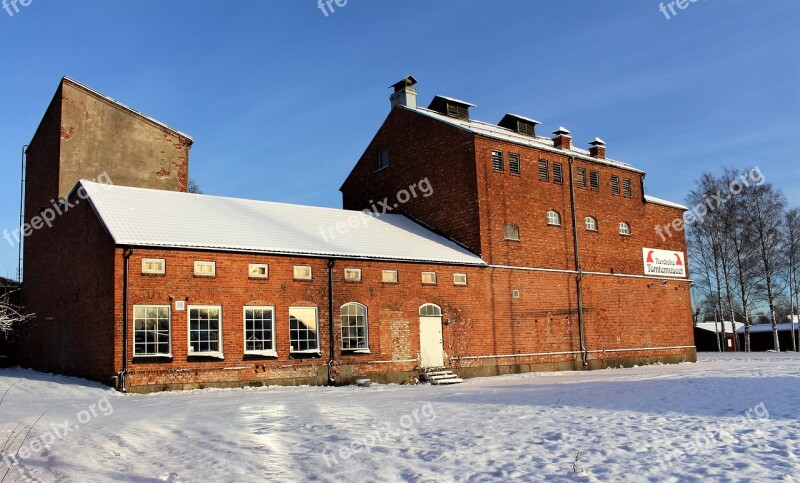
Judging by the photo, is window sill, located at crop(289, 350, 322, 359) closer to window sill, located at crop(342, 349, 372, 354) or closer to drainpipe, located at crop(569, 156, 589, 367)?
window sill, located at crop(342, 349, 372, 354)

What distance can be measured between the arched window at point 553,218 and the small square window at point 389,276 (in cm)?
828

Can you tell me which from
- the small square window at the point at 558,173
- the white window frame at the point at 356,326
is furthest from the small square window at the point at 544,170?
the white window frame at the point at 356,326

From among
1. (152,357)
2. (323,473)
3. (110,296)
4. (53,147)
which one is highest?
(53,147)

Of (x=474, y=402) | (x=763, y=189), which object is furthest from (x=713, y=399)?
(x=763, y=189)

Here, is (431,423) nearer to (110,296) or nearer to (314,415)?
(314,415)

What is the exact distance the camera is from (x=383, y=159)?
31.3m

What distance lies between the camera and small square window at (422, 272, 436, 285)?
24.2 metres

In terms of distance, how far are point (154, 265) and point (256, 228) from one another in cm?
423

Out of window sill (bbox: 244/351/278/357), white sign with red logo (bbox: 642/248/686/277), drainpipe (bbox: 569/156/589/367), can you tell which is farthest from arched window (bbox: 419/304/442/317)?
white sign with red logo (bbox: 642/248/686/277)

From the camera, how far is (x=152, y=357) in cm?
1855

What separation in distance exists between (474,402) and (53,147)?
21.3 metres

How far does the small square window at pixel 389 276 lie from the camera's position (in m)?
23.2

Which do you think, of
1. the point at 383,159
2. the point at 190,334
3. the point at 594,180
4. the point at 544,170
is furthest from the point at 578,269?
the point at 190,334

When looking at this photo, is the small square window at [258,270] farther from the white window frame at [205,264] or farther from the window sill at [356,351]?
the window sill at [356,351]
